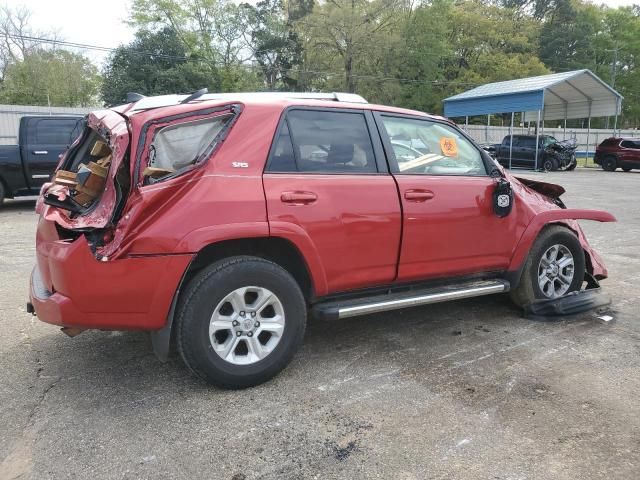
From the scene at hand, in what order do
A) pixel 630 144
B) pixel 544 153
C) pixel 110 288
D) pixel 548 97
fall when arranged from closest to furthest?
pixel 110 288
pixel 544 153
pixel 630 144
pixel 548 97

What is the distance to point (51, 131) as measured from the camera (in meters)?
10.8

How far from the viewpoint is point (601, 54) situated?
58.4m

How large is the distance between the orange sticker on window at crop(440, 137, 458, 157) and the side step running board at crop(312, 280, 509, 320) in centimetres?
105

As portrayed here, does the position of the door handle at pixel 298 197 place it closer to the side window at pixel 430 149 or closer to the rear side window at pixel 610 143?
the side window at pixel 430 149

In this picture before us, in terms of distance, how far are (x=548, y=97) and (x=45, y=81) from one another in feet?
116

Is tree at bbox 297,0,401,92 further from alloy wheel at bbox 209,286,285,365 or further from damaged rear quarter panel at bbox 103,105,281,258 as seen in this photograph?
alloy wheel at bbox 209,286,285,365

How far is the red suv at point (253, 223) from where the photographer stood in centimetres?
301

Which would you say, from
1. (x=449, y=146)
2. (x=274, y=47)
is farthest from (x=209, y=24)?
(x=449, y=146)

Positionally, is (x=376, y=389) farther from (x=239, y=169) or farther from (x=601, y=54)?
(x=601, y=54)

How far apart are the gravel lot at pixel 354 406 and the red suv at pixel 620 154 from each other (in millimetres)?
24092

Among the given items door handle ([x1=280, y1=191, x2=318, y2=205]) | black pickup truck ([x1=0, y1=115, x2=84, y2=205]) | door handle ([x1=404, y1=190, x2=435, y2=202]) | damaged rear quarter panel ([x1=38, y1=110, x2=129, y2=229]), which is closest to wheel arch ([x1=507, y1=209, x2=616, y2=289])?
door handle ([x1=404, y1=190, x2=435, y2=202])

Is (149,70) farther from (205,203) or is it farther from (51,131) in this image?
(205,203)

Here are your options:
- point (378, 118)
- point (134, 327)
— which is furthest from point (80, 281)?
point (378, 118)

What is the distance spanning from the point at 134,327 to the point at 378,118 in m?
2.20
